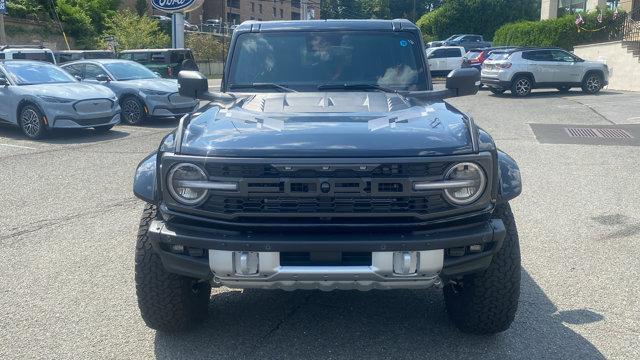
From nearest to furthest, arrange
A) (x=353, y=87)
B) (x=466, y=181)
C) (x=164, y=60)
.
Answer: (x=466, y=181) < (x=353, y=87) < (x=164, y=60)

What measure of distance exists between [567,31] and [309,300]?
32121 mm

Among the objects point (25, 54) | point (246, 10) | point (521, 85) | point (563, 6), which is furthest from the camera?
point (246, 10)

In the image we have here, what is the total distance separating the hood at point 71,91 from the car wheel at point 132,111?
1.29 meters

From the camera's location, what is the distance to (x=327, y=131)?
3459 mm

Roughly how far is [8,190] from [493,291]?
6.86 metres

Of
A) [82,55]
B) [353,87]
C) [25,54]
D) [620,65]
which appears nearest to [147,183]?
[353,87]

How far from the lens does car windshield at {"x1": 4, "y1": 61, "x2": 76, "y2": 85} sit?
A: 527 inches

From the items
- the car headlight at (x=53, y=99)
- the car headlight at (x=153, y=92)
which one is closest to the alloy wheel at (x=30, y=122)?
the car headlight at (x=53, y=99)

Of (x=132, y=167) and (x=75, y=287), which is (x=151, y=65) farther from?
(x=75, y=287)

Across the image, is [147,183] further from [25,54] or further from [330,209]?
[25,54]

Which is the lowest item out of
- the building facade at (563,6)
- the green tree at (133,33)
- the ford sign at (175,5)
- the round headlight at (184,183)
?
the round headlight at (184,183)

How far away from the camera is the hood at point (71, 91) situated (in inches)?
512

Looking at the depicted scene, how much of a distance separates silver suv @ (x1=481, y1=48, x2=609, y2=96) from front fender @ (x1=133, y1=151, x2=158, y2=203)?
63.5 ft

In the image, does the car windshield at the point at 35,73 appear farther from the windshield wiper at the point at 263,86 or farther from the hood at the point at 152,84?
the windshield wiper at the point at 263,86
